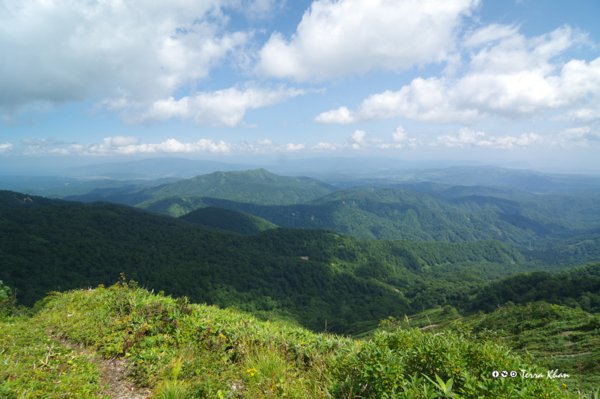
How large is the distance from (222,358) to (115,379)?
2.49 metres

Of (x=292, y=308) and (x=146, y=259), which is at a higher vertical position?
(x=146, y=259)

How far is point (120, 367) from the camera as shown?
622cm

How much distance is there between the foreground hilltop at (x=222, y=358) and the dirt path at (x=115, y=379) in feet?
0.21

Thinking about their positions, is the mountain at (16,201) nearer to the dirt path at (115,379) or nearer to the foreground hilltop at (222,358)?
the foreground hilltop at (222,358)

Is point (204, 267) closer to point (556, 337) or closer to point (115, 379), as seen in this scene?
point (556, 337)

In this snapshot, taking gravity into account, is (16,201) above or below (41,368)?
below

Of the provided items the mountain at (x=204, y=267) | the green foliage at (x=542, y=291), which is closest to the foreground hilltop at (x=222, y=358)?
the mountain at (x=204, y=267)

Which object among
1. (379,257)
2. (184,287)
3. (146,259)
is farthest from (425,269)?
(146,259)

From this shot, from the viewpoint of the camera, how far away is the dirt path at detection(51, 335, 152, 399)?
5.28m

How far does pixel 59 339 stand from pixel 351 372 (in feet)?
28.6

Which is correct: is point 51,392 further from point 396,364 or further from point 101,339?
point 396,364

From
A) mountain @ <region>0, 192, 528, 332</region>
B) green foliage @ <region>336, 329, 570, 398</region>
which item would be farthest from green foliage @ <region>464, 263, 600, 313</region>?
green foliage @ <region>336, 329, 570, 398</region>

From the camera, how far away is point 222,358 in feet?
21.3

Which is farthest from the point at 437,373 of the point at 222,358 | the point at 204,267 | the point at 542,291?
the point at 542,291
